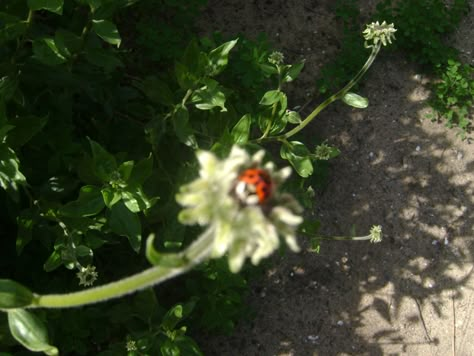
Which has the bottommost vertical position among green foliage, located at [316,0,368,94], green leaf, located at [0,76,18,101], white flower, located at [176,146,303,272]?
green foliage, located at [316,0,368,94]

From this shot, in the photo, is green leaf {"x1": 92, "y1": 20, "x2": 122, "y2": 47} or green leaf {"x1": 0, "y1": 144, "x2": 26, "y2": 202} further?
green leaf {"x1": 92, "y1": 20, "x2": 122, "y2": 47}

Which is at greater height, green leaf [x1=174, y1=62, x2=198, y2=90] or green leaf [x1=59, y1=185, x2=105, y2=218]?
green leaf [x1=174, y1=62, x2=198, y2=90]

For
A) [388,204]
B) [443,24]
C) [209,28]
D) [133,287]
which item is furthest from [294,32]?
[133,287]


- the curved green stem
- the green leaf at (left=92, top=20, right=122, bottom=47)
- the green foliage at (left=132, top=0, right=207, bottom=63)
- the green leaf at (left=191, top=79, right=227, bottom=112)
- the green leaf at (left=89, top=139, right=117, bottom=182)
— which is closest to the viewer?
the curved green stem

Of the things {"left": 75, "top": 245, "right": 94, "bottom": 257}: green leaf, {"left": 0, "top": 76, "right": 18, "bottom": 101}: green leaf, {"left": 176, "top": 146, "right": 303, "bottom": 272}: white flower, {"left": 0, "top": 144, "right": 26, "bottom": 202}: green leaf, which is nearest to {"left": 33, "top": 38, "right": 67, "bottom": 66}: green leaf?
{"left": 0, "top": 76, "right": 18, "bottom": 101}: green leaf

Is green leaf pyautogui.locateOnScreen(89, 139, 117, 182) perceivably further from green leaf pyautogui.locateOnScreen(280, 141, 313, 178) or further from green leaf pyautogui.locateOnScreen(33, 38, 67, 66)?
green leaf pyautogui.locateOnScreen(280, 141, 313, 178)

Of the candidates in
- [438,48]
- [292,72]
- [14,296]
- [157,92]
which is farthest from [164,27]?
[14,296]

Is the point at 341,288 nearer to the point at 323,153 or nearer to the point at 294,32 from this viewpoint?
the point at 323,153
